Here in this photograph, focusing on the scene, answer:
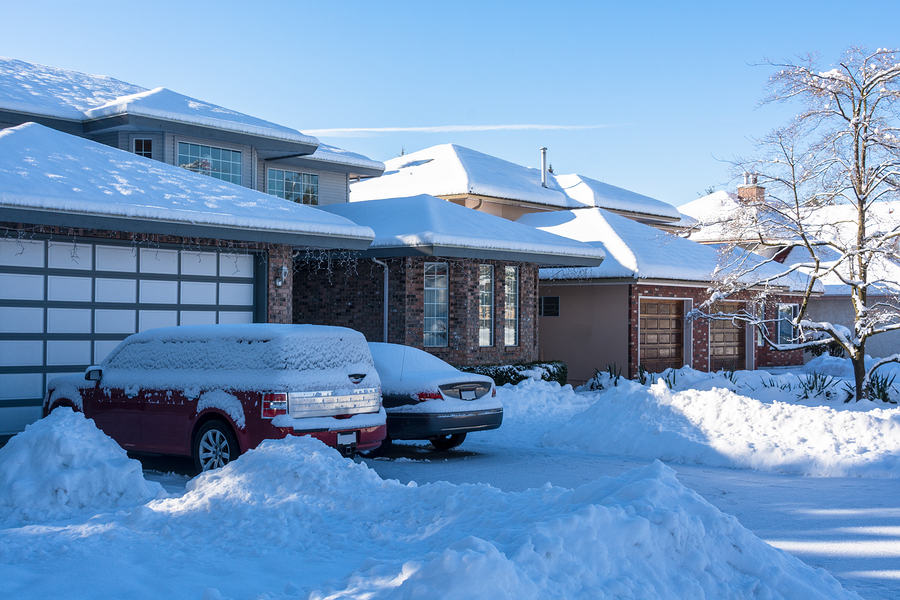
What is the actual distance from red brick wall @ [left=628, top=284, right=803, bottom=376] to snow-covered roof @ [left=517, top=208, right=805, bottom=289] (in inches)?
23.6

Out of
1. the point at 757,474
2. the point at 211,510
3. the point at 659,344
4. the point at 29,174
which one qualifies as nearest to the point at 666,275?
the point at 659,344

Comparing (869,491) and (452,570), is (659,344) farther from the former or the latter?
(452,570)

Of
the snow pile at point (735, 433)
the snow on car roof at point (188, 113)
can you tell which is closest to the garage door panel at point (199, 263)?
the snow on car roof at point (188, 113)

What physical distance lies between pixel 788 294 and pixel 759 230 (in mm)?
15818

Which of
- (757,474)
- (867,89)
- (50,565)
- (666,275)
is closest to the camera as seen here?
(50,565)

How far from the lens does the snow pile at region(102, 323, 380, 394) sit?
9.59m

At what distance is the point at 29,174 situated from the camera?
1290cm

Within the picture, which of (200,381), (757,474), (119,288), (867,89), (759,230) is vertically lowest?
(757,474)

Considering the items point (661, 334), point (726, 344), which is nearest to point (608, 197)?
point (726, 344)

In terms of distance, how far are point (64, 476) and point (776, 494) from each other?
22.7 ft

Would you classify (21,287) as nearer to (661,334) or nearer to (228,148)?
(228,148)

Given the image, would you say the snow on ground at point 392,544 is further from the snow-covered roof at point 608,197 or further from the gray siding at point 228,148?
the snow-covered roof at point 608,197

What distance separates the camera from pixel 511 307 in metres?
22.0

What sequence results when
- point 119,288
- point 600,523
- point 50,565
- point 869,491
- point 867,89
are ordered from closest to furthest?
1. point 600,523
2. point 50,565
3. point 869,491
4. point 119,288
5. point 867,89
